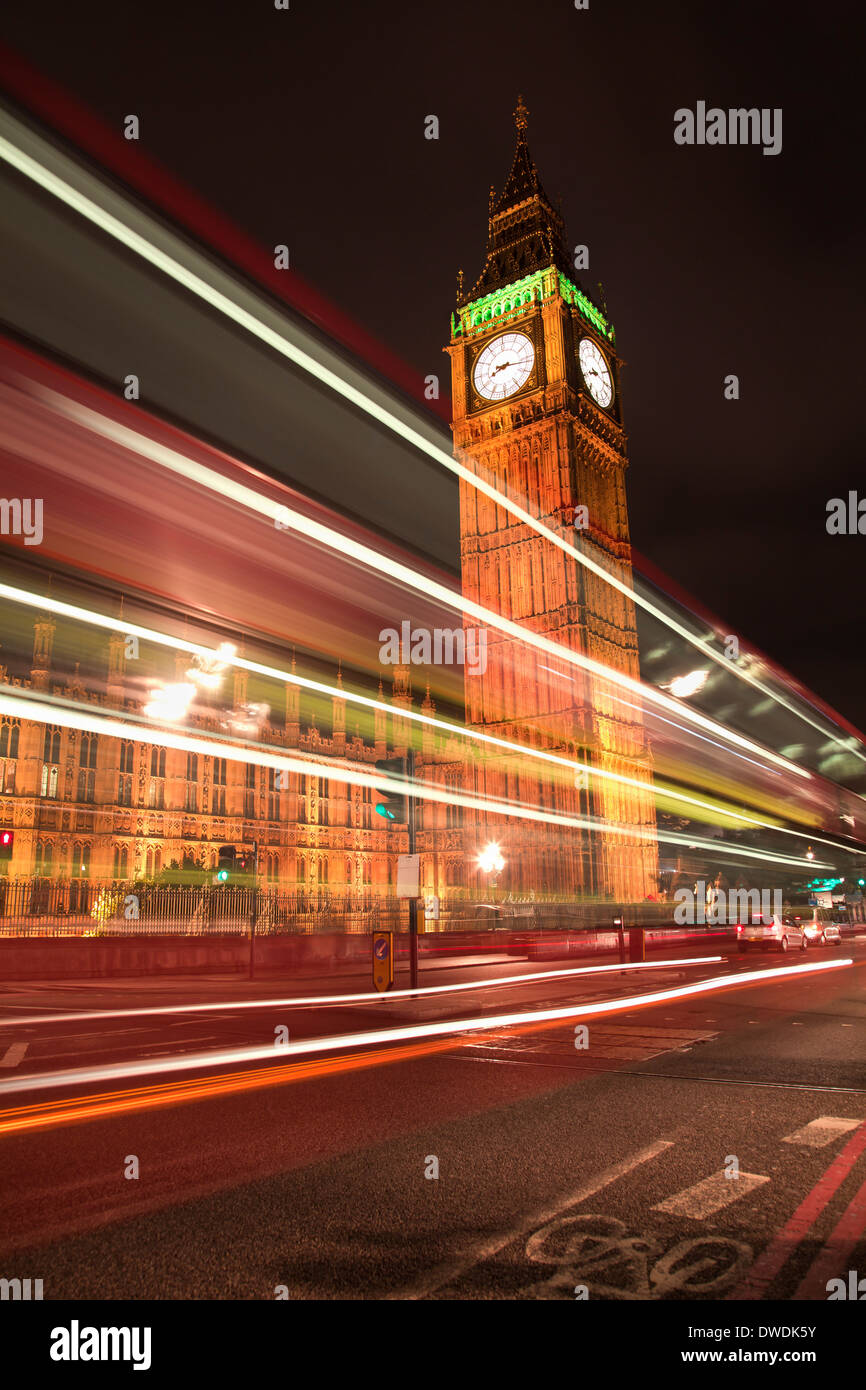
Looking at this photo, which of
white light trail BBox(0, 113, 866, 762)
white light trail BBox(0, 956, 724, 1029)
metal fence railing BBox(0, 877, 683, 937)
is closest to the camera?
white light trail BBox(0, 113, 866, 762)

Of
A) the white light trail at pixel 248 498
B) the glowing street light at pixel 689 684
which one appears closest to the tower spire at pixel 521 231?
the glowing street light at pixel 689 684

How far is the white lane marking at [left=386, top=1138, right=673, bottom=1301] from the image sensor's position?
3.36 metres

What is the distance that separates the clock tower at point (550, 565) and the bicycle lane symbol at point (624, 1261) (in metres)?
54.3

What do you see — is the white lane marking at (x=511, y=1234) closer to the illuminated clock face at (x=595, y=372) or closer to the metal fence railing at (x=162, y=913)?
the metal fence railing at (x=162, y=913)

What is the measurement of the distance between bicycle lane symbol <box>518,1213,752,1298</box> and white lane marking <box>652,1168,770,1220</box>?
372 millimetres

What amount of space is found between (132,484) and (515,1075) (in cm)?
1373

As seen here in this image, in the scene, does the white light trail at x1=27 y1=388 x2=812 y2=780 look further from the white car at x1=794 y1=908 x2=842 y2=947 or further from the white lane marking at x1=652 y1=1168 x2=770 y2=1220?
the white car at x1=794 y1=908 x2=842 y2=947

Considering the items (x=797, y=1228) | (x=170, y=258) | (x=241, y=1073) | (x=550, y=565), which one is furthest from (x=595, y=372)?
(x=797, y=1228)

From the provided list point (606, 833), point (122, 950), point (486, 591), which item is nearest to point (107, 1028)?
point (122, 950)

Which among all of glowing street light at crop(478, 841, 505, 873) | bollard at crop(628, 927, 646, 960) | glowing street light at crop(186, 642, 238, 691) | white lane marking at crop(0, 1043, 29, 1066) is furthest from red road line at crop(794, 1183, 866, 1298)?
glowing street light at crop(478, 841, 505, 873)

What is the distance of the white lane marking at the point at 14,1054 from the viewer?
8578mm

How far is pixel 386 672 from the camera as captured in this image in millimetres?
74938

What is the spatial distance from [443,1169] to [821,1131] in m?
2.82
